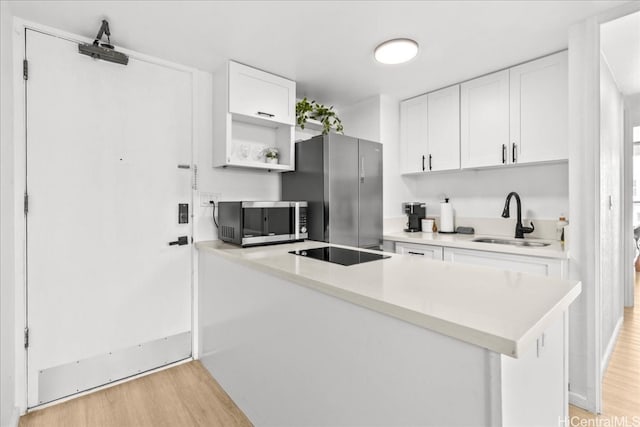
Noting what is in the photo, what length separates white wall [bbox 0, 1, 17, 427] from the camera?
1.46m

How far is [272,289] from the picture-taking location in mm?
1447

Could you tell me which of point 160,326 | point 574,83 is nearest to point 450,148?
point 574,83

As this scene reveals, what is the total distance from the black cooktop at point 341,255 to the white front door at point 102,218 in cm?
110

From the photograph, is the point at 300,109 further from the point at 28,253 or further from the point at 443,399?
the point at 443,399

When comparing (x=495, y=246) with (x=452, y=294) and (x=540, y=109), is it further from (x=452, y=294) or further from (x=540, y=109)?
(x=452, y=294)

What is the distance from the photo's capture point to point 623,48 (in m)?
2.00

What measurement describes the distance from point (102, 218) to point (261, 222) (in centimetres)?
101

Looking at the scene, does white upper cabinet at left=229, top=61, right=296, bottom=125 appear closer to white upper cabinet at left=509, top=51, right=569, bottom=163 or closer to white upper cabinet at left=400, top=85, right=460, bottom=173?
white upper cabinet at left=400, top=85, right=460, bottom=173

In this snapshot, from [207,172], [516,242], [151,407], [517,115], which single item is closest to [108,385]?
[151,407]

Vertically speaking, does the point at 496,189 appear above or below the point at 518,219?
above

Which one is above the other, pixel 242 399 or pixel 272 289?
pixel 272 289

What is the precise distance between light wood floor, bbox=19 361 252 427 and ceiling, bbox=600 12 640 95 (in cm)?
306

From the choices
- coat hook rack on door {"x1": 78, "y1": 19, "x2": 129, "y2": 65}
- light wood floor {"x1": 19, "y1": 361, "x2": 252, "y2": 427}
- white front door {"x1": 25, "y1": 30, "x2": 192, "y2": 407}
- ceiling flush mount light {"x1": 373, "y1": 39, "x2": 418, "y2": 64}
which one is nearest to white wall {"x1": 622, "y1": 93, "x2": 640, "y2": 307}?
ceiling flush mount light {"x1": 373, "y1": 39, "x2": 418, "y2": 64}

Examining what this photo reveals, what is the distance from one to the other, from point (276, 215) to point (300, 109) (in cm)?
112
